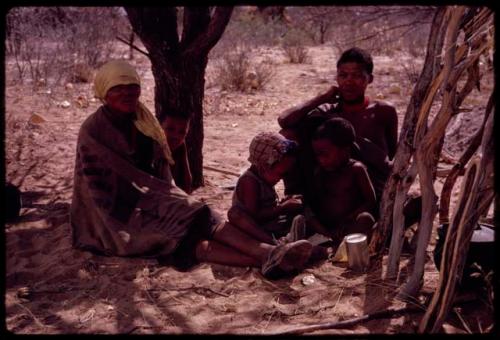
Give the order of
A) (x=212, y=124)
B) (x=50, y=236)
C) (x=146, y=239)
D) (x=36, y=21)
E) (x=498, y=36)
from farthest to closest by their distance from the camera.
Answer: (x=36, y=21) < (x=212, y=124) < (x=50, y=236) < (x=146, y=239) < (x=498, y=36)

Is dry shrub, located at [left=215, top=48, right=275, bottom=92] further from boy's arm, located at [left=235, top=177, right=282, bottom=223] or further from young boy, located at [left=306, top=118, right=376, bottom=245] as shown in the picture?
boy's arm, located at [left=235, top=177, right=282, bottom=223]

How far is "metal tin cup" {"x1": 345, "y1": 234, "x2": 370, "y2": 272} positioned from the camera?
9.66ft

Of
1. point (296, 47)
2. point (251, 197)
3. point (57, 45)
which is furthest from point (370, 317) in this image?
point (296, 47)

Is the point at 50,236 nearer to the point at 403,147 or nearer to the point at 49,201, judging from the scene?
the point at 49,201

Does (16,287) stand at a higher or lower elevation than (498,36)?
lower

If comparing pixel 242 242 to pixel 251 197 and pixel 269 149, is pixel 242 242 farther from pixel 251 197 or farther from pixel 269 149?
pixel 269 149

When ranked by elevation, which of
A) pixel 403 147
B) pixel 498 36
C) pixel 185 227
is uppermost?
pixel 498 36

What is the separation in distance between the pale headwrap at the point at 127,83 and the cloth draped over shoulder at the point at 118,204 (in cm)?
13

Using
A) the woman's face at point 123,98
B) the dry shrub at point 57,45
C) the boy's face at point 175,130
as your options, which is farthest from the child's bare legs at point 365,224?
the dry shrub at point 57,45

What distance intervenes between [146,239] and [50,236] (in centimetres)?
77

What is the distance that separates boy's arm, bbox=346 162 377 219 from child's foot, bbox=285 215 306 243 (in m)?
0.35

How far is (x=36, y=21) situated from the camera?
33.6 feet

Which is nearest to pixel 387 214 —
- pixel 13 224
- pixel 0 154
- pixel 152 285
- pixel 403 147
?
pixel 403 147

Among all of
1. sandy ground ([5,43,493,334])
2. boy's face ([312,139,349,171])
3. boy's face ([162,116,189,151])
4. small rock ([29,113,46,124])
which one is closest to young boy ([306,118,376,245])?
boy's face ([312,139,349,171])
